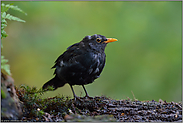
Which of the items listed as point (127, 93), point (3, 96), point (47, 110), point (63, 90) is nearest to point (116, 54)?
point (127, 93)

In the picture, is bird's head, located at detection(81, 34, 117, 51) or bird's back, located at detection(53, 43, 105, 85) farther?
bird's head, located at detection(81, 34, 117, 51)

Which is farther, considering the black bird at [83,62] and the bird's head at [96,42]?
the bird's head at [96,42]

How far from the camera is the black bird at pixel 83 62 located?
12.2 ft

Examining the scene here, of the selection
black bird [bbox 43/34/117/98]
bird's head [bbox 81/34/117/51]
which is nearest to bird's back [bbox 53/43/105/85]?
black bird [bbox 43/34/117/98]

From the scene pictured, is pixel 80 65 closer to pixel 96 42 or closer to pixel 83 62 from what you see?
pixel 83 62

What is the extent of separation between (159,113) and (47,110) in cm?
169

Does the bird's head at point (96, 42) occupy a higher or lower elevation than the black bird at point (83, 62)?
higher

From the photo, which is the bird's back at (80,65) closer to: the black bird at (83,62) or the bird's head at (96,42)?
the black bird at (83,62)

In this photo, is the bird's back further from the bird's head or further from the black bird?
the bird's head

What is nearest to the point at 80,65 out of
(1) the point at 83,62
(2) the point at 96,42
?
(1) the point at 83,62

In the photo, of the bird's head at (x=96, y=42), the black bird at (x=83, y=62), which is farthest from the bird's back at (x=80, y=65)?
the bird's head at (x=96, y=42)

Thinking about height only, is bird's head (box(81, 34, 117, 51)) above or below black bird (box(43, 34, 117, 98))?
above

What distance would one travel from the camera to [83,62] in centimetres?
371

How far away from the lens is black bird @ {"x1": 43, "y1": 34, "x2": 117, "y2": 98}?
12.2 feet
